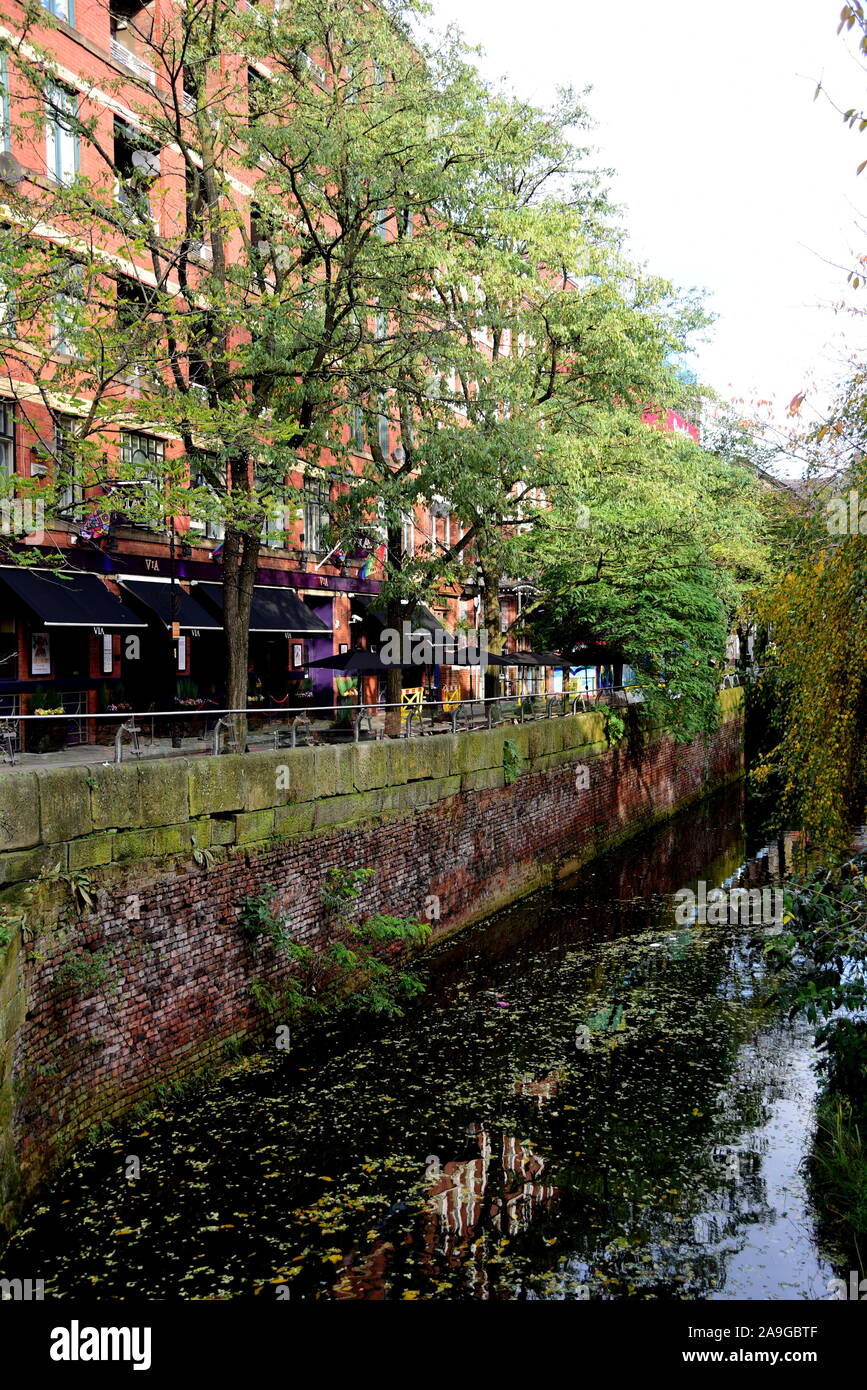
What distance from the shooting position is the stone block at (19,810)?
28.3 ft

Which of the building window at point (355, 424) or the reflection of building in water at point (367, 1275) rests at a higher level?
the building window at point (355, 424)

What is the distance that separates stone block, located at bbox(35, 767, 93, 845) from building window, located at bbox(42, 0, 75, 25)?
1714 cm

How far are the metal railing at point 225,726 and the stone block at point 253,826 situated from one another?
32.1 inches

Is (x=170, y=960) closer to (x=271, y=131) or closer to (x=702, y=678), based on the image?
(x=271, y=131)

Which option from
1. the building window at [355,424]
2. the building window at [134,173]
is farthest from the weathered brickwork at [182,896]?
the building window at [134,173]

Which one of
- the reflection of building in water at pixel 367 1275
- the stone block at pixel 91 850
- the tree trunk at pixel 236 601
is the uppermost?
the tree trunk at pixel 236 601

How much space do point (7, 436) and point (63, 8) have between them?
860 centimetres

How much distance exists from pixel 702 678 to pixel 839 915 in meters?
18.7

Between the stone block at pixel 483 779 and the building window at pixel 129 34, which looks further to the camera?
the building window at pixel 129 34

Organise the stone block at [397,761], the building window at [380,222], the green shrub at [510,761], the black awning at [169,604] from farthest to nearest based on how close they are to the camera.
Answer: the black awning at [169,604] < the green shrub at [510,761] < the building window at [380,222] < the stone block at [397,761]

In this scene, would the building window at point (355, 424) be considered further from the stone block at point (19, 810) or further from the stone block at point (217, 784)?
the stone block at point (19, 810)

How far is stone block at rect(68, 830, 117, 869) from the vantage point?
9.43 metres

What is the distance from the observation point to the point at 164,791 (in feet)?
35.2
